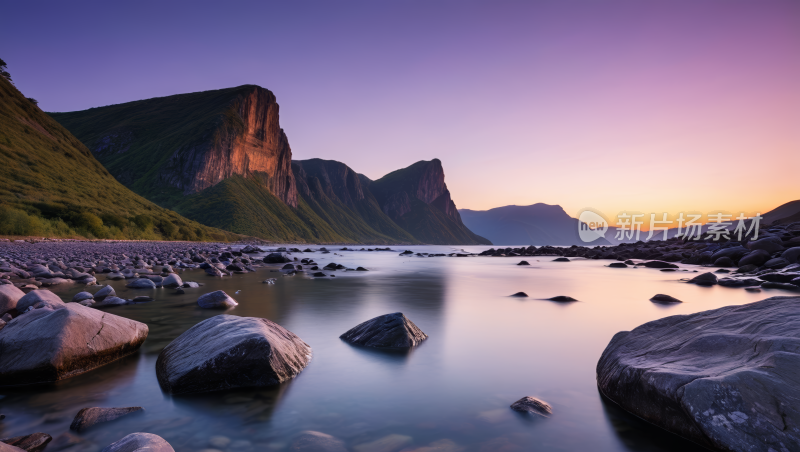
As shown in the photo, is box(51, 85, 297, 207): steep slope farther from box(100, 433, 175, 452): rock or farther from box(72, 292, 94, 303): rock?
box(100, 433, 175, 452): rock

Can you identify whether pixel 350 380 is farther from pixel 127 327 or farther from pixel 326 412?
pixel 127 327

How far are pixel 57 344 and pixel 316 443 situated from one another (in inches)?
154

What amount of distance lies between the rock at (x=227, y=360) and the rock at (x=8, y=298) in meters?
4.13

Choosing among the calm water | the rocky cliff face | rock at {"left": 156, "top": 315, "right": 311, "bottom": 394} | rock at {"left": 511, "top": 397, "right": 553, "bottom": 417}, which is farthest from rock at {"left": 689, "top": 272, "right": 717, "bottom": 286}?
the rocky cliff face

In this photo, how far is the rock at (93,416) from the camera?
3617mm

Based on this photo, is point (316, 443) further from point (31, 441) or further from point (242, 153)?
point (242, 153)

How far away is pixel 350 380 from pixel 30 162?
225 feet

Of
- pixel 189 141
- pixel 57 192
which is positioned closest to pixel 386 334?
pixel 57 192

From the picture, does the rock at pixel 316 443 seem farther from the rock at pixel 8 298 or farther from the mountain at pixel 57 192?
the mountain at pixel 57 192

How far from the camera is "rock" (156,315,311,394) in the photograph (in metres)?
4.61

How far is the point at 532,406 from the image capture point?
4.29 meters

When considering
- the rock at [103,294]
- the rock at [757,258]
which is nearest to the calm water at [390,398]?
the rock at [103,294]

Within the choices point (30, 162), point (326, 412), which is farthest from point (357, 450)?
point (30, 162)

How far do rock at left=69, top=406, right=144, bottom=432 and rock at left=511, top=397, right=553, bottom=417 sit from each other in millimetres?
4286
